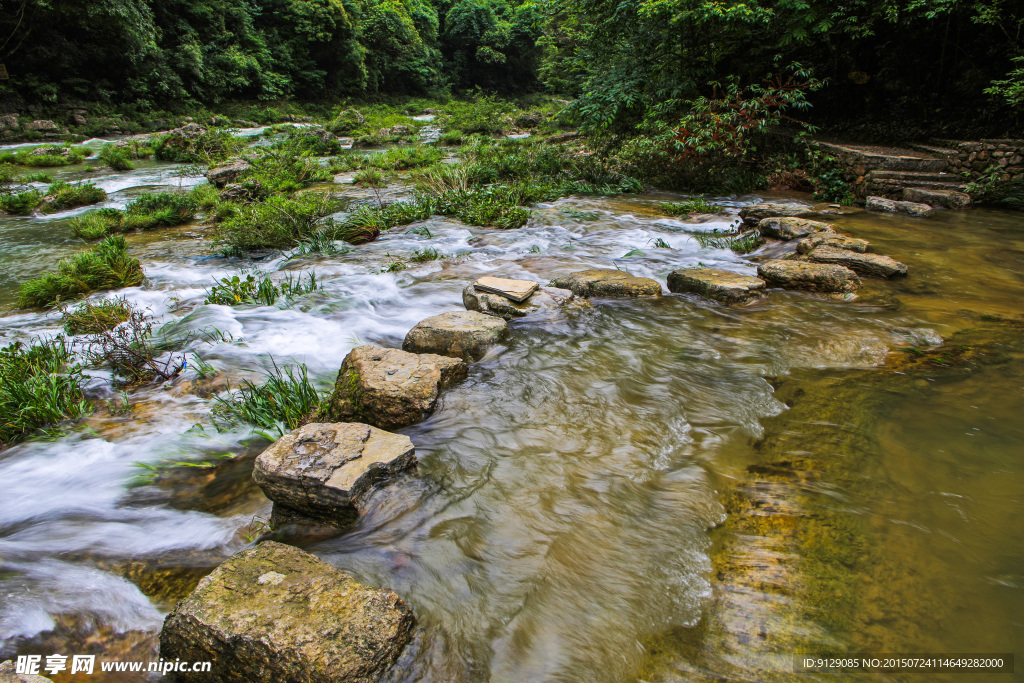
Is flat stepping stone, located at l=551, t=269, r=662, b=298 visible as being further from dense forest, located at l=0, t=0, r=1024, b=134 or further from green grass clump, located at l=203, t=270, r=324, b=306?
dense forest, located at l=0, t=0, r=1024, b=134

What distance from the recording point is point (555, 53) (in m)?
28.3

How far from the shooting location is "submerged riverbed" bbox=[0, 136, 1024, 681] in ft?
5.73

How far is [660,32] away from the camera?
394 inches

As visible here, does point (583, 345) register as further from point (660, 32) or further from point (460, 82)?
point (460, 82)

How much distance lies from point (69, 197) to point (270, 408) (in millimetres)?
10154

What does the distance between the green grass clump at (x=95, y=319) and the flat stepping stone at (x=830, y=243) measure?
24.4ft

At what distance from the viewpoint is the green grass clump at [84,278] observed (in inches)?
199

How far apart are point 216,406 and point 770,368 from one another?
154 inches

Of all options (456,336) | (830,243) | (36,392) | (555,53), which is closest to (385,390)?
(456,336)

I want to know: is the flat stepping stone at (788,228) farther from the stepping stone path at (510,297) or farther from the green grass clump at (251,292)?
the green grass clump at (251,292)

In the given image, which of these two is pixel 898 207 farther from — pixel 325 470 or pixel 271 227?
pixel 271 227

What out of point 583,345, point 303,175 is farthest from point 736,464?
point 303,175

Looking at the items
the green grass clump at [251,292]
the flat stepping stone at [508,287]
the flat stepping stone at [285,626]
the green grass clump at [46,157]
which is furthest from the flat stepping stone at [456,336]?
the green grass clump at [46,157]

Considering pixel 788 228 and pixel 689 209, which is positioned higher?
pixel 689 209
